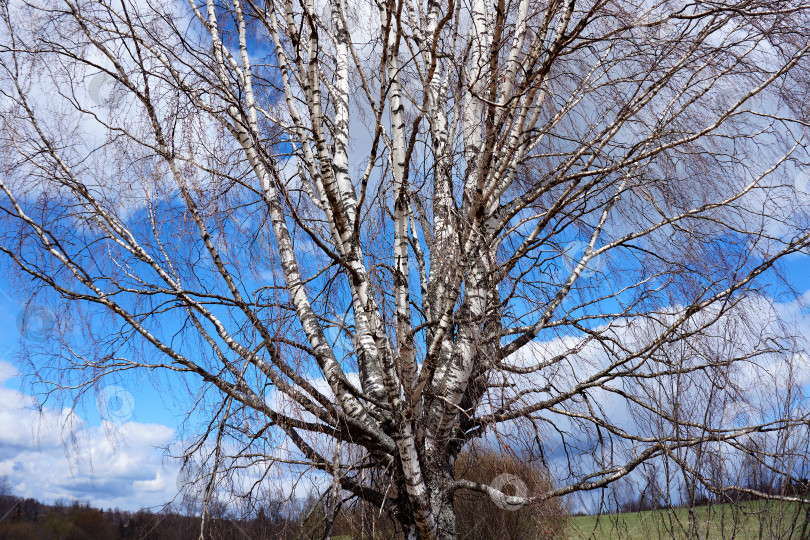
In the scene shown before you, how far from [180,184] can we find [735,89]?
4.46 metres

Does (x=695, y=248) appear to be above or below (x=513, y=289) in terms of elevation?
above

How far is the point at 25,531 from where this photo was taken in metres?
5.57

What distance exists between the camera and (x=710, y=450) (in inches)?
158

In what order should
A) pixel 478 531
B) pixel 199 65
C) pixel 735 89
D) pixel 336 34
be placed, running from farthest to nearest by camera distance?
1. pixel 478 531
2. pixel 336 34
3. pixel 199 65
4. pixel 735 89

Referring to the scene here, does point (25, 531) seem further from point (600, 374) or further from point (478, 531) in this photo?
point (600, 374)

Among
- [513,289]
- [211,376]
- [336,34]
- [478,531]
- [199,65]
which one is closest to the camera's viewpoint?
[513,289]

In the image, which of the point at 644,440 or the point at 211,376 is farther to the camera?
the point at 644,440

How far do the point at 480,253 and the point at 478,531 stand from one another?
5.32 m

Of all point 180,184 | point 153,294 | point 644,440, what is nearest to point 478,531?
point 644,440

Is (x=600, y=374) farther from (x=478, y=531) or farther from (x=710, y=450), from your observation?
(x=478, y=531)

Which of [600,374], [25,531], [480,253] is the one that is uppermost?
[480,253]

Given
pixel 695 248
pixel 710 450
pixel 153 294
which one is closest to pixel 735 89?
pixel 695 248

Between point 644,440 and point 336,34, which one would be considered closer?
point 644,440

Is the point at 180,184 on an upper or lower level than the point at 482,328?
upper
